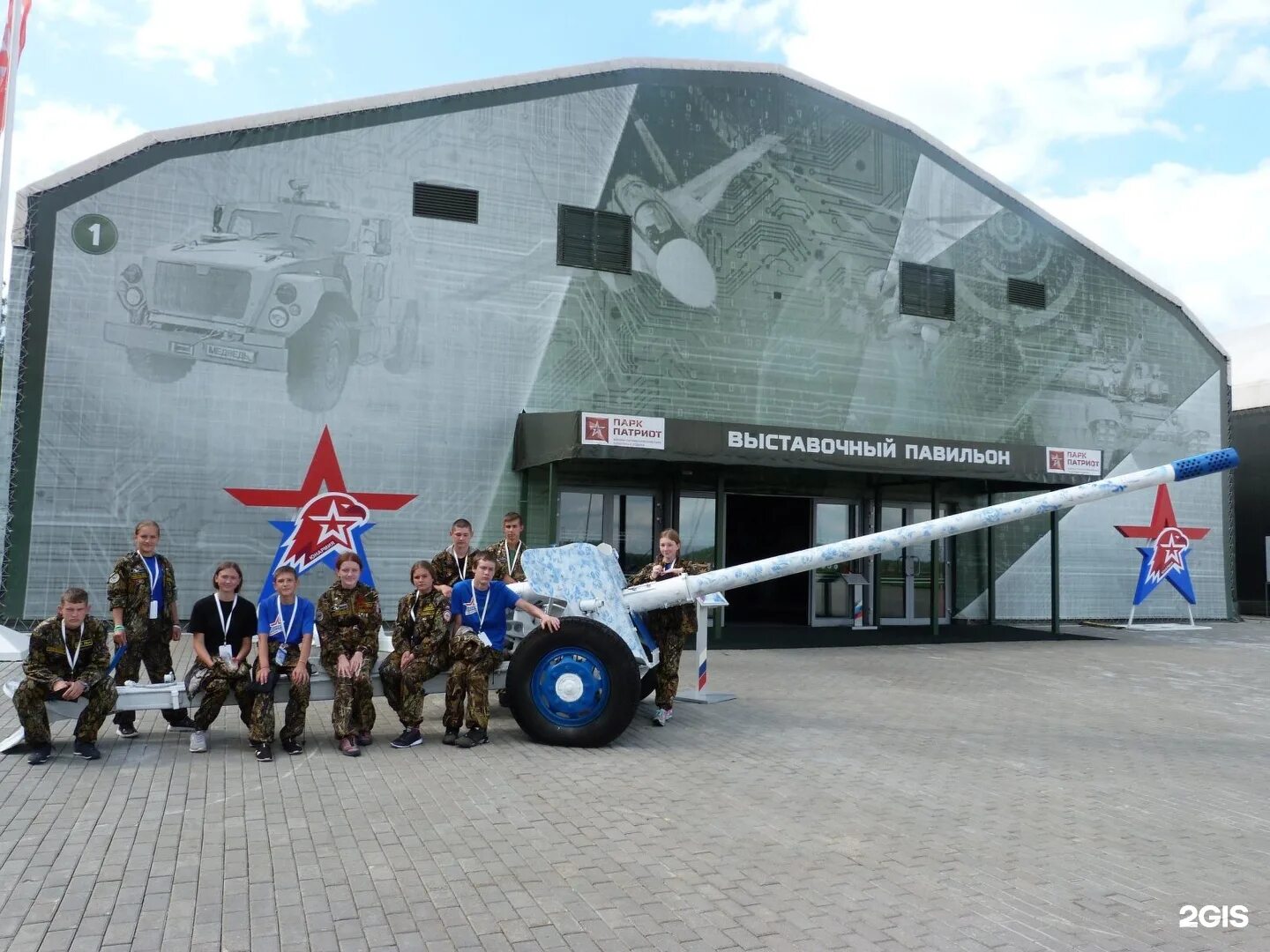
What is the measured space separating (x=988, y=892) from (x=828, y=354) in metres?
13.4

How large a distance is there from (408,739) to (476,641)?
825 millimetres

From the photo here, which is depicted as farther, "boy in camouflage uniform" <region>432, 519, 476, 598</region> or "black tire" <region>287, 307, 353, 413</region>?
"black tire" <region>287, 307, 353, 413</region>

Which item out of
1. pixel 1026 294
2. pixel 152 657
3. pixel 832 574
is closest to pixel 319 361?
pixel 152 657

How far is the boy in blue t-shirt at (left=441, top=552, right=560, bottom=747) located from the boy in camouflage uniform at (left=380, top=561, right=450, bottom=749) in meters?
0.10

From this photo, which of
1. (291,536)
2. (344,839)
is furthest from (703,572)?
(291,536)

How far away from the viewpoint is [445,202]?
14.3 m

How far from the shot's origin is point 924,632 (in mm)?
16109

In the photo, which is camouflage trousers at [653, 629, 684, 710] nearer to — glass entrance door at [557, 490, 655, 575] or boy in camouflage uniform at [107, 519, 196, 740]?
boy in camouflage uniform at [107, 519, 196, 740]

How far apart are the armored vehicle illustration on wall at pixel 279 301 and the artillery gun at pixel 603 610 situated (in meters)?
7.52

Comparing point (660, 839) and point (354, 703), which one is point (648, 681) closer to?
point (354, 703)

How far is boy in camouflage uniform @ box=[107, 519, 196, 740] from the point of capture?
680 centimetres

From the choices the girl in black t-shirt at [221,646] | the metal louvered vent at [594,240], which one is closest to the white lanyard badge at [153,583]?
the girl in black t-shirt at [221,646]

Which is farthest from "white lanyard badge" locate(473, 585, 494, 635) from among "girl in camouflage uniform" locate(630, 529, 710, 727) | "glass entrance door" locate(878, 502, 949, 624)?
"glass entrance door" locate(878, 502, 949, 624)

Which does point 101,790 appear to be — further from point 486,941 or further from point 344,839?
point 486,941
